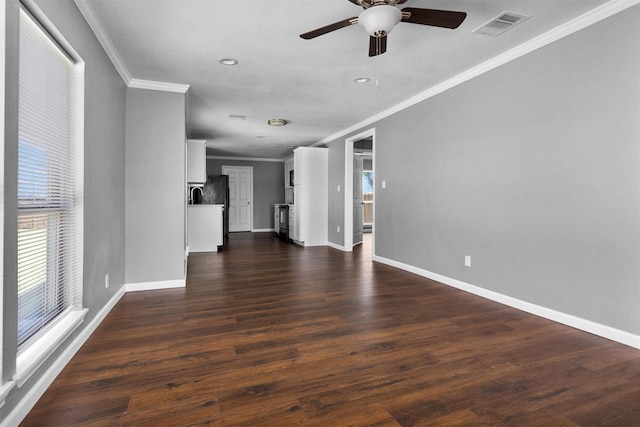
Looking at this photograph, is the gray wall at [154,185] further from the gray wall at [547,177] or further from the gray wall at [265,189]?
the gray wall at [265,189]

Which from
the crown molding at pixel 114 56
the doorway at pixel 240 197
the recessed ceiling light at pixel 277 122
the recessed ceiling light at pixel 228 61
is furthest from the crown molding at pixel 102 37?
the doorway at pixel 240 197

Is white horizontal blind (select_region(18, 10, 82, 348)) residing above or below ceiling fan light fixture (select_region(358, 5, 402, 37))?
below

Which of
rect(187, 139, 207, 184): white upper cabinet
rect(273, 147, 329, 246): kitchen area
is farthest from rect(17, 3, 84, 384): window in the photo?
rect(273, 147, 329, 246): kitchen area

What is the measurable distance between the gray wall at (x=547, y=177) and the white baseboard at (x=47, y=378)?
3.54 meters

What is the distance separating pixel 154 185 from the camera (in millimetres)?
3885

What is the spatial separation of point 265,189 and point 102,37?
8125 mm

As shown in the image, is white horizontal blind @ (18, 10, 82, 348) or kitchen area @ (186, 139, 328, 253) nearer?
white horizontal blind @ (18, 10, 82, 348)

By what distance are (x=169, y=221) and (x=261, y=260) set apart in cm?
213

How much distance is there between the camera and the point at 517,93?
3.23 m

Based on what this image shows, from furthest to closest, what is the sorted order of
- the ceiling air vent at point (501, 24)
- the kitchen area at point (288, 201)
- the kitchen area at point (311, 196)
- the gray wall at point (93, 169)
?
the kitchen area at point (311, 196), the kitchen area at point (288, 201), the ceiling air vent at point (501, 24), the gray wall at point (93, 169)

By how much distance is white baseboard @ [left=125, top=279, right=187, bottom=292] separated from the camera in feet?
12.7

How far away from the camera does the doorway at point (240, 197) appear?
34.8 feet

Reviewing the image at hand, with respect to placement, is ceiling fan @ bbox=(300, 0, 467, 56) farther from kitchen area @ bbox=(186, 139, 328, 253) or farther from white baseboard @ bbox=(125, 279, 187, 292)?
kitchen area @ bbox=(186, 139, 328, 253)

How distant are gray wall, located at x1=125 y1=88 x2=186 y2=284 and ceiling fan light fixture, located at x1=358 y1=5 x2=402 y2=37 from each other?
2.59 metres
